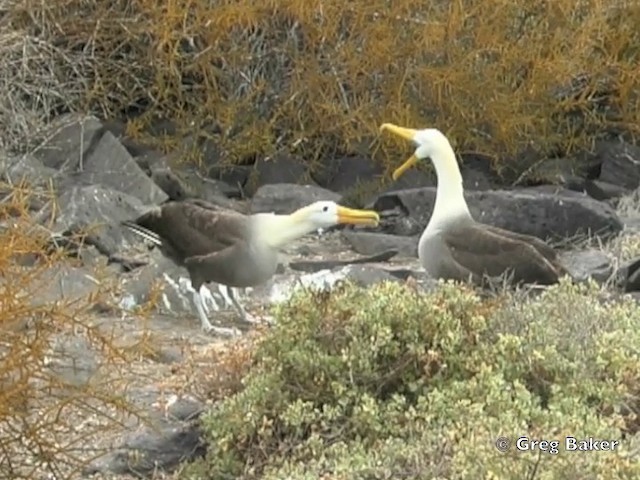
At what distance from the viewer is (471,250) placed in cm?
818

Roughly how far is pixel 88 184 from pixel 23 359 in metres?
6.56

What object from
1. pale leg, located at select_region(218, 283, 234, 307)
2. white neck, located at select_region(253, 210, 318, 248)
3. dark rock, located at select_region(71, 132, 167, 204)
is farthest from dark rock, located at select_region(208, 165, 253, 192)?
white neck, located at select_region(253, 210, 318, 248)

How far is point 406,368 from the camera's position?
5.87 metres

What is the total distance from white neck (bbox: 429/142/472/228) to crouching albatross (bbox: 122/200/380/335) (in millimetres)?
354

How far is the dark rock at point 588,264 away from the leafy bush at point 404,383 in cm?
306

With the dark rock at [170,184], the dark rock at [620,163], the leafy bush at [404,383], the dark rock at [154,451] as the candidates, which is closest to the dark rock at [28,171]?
the dark rock at [170,184]

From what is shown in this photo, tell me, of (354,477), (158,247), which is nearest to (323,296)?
(354,477)

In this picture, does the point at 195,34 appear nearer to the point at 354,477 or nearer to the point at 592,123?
the point at 592,123

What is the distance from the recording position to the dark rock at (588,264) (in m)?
9.33

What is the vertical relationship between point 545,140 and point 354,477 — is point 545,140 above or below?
below

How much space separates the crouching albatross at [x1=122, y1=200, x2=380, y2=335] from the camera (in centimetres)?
851

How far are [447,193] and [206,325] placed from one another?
4.52ft

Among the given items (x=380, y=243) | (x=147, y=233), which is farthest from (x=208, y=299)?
(x=380, y=243)

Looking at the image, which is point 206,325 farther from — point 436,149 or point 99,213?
point 99,213
